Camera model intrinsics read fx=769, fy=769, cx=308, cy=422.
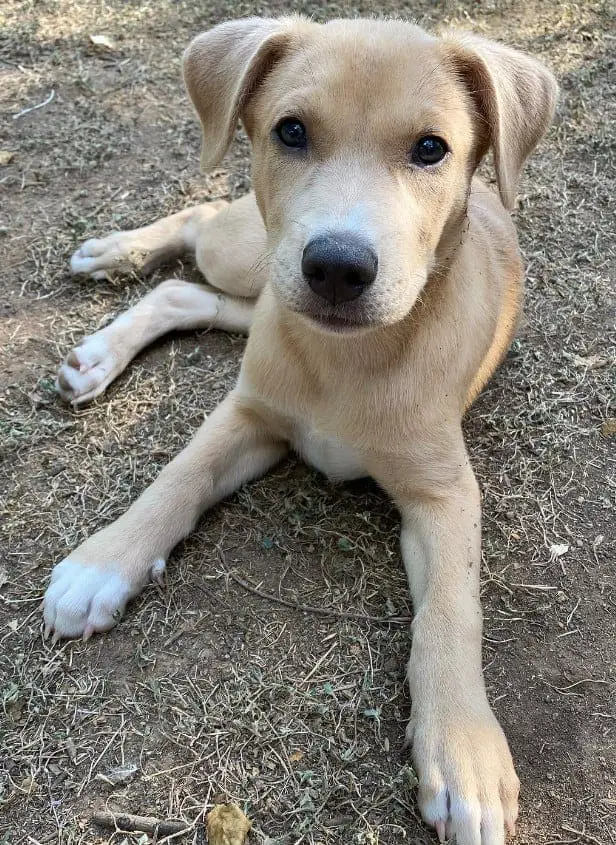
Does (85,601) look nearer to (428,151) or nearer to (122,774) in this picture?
(122,774)

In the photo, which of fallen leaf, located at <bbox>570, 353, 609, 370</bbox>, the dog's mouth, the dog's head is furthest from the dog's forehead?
fallen leaf, located at <bbox>570, 353, 609, 370</bbox>

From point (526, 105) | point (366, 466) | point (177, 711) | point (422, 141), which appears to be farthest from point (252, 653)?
point (526, 105)

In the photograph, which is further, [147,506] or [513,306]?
[513,306]

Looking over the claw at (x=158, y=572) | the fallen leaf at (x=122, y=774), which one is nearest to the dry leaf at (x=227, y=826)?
the fallen leaf at (x=122, y=774)

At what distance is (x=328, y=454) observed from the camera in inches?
136

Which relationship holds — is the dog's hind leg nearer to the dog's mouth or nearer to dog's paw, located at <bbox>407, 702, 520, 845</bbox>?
the dog's mouth

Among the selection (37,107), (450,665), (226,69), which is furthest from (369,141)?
(37,107)

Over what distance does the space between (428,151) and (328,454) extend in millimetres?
1356

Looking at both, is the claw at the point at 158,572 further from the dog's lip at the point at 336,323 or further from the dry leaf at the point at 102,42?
the dry leaf at the point at 102,42

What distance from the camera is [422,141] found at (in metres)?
2.72

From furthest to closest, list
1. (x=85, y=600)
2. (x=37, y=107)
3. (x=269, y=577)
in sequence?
1. (x=37, y=107)
2. (x=269, y=577)
3. (x=85, y=600)

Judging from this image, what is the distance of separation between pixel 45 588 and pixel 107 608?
1.29 feet

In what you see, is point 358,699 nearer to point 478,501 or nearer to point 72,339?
point 478,501

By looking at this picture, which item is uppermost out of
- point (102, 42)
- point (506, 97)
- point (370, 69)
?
point (370, 69)
